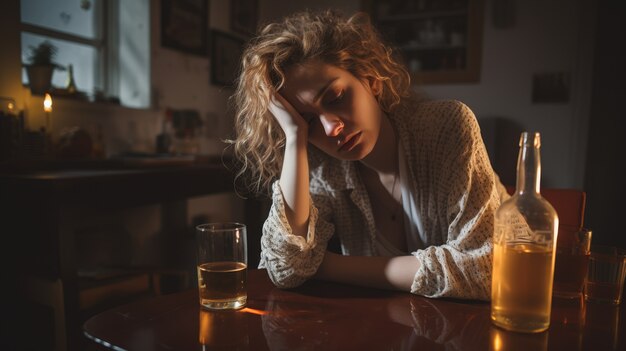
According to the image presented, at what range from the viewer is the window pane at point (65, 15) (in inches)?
84.6

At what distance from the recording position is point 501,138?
11.6 feet

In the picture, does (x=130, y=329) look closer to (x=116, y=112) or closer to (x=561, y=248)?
(x=561, y=248)

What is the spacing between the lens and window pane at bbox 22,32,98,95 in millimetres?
2207

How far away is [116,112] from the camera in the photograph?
2.49m

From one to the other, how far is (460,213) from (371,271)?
19 cm

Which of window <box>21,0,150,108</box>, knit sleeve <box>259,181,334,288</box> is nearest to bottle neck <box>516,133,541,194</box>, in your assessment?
knit sleeve <box>259,181,334,288</box>

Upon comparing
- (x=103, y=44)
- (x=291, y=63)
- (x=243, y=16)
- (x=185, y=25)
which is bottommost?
(x=291, y=63)

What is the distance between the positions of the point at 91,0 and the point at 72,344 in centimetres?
183

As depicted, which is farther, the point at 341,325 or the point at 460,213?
the point at 460,213

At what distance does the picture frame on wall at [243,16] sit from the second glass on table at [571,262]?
3051 mm

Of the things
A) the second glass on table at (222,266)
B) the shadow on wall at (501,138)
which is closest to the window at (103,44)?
the second glass on table at (222,266)

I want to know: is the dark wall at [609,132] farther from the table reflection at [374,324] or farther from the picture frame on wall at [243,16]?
the table reflection at [374,324]

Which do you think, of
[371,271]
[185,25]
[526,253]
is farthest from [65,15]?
[526,253]

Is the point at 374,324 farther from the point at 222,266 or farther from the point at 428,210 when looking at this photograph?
the point at 428,210
